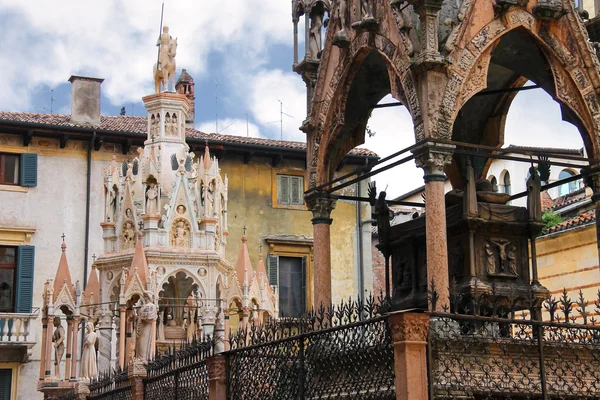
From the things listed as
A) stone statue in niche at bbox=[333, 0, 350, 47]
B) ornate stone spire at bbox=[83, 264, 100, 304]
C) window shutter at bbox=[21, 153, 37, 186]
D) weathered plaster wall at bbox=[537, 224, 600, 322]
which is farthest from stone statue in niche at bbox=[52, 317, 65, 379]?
stone statue in niche at bbox=[333, 0, 350, 47]

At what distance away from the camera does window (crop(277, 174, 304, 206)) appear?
129 ft

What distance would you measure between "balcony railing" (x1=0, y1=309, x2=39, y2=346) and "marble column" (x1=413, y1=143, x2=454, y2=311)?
78.2ft

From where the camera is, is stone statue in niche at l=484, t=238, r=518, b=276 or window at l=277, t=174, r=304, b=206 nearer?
stone statue in niche at l=484, t=238, r=518, b=276

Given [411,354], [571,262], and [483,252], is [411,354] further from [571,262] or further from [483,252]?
[571,262]

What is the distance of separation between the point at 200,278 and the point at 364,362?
13725 mm

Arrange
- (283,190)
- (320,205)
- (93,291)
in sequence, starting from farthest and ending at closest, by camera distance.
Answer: (283,190), (93,291), (320,205)

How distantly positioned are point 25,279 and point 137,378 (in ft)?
66.3

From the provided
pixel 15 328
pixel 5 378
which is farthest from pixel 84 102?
pixel 5 378

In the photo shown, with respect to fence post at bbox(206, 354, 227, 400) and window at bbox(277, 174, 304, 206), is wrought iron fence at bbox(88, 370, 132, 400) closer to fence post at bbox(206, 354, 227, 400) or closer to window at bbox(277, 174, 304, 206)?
fence post at bbox(206, 354, 227, 400)

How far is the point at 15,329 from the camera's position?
3391 cm

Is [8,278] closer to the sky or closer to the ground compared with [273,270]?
closer to the ground

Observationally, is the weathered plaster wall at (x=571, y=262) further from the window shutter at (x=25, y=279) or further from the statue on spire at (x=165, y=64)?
the window shutter at (x=25, y=279)

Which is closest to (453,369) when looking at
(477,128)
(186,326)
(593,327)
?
(593,327)

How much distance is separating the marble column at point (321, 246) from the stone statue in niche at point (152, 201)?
10.8m
